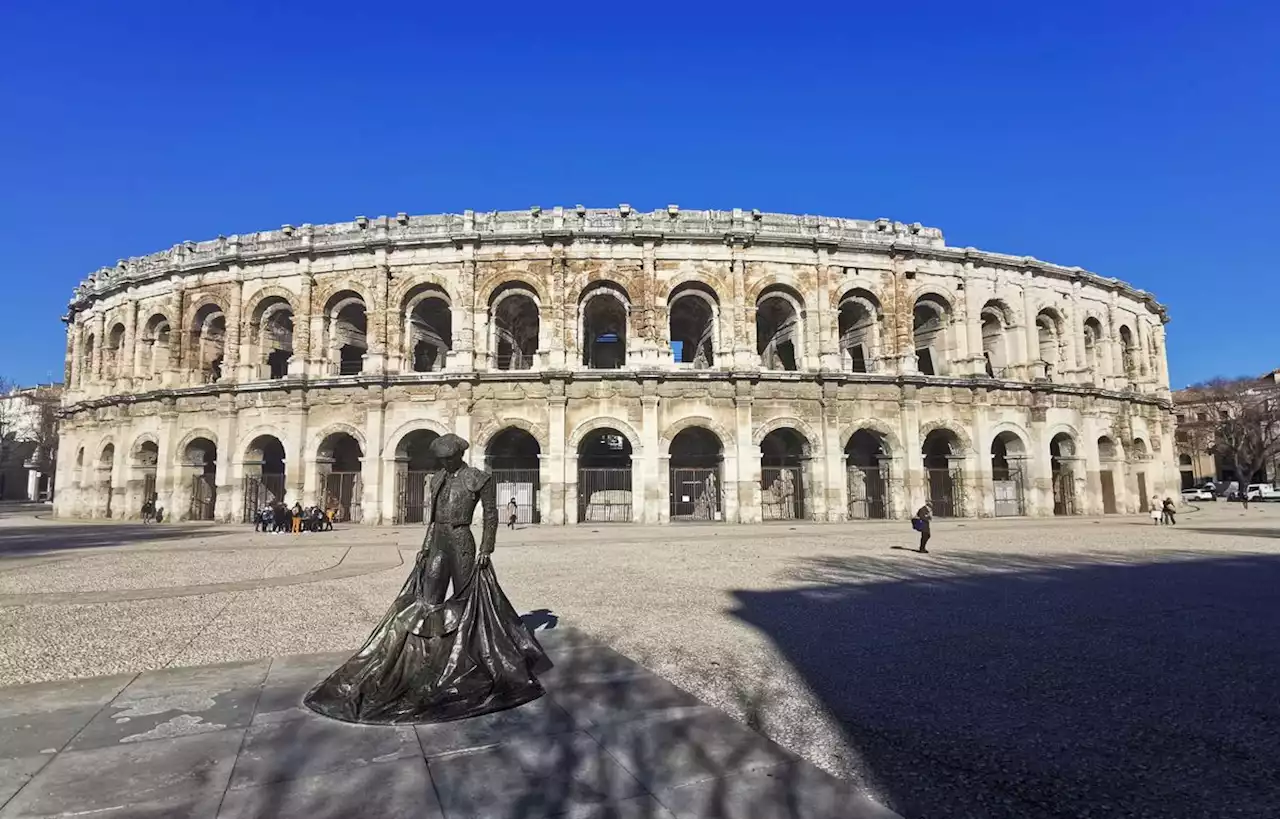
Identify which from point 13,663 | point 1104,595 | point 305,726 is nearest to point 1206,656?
point 1104,595

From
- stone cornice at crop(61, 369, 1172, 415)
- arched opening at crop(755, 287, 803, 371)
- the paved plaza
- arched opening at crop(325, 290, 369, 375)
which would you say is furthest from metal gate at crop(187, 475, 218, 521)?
arched opening at crop(755, 287, 803, 371)

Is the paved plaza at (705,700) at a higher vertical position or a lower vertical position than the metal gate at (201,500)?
lower

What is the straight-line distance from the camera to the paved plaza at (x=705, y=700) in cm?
297

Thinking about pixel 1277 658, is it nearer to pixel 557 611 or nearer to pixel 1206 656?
pixel 1206 656

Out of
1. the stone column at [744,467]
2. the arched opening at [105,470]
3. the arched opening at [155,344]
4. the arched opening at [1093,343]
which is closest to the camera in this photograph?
the stone column at [744,467]

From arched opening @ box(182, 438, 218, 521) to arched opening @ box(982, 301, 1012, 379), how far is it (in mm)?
30508

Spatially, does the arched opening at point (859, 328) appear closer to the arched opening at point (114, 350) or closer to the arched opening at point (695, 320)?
the arched opening at point (695, 320)

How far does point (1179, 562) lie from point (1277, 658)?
7.39 m

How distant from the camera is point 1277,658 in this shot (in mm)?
5348

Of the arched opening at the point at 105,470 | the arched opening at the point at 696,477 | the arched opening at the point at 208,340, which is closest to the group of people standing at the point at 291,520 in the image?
the arched opening at the point at 208,340

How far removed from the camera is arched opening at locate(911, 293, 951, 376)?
79.0 ft

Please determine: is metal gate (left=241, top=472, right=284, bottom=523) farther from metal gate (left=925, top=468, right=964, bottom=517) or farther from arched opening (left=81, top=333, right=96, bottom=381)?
metal gate (left=925, top=468, right=964, bottom=517)

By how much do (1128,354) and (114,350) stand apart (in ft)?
152

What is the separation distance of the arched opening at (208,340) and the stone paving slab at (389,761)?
23874mm
